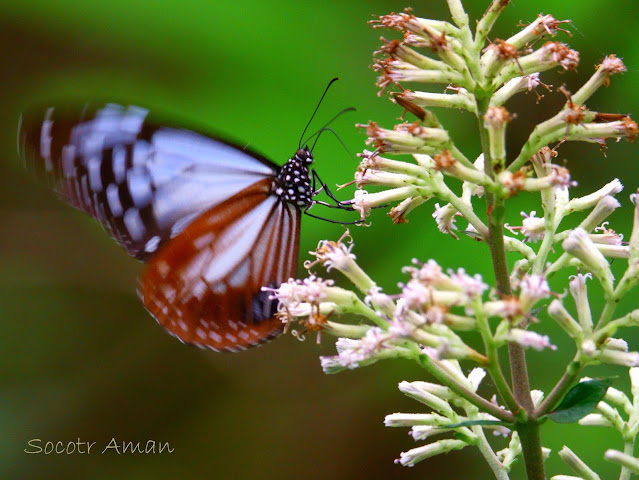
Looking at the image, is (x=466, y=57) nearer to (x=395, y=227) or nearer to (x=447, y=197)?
(x=447, y=197)

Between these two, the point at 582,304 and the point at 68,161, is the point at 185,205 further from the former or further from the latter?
the point at 582,304

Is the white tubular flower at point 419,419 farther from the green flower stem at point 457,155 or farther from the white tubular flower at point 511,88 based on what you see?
the white tubular flower at point 511,88

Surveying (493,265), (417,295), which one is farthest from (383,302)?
(493,265)

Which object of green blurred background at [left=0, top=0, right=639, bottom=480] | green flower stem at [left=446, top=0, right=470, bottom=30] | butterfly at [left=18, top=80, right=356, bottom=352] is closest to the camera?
green flower stem at [left=446, top=0, right=470, bottom=30]

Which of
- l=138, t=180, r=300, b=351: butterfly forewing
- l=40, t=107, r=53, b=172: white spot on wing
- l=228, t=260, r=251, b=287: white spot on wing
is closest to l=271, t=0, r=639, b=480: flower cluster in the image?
l=138, t=180, r=300, b=351: butterfly forewing

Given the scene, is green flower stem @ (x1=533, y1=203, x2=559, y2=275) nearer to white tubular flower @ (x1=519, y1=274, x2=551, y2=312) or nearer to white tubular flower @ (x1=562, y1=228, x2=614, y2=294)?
white tubular flower @ (x1=562, y1=228, x2=614, y2=294)

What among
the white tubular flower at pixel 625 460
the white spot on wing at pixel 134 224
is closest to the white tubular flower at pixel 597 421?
the white tubular flower at pixel 625 460

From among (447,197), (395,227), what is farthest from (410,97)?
(395,227)
